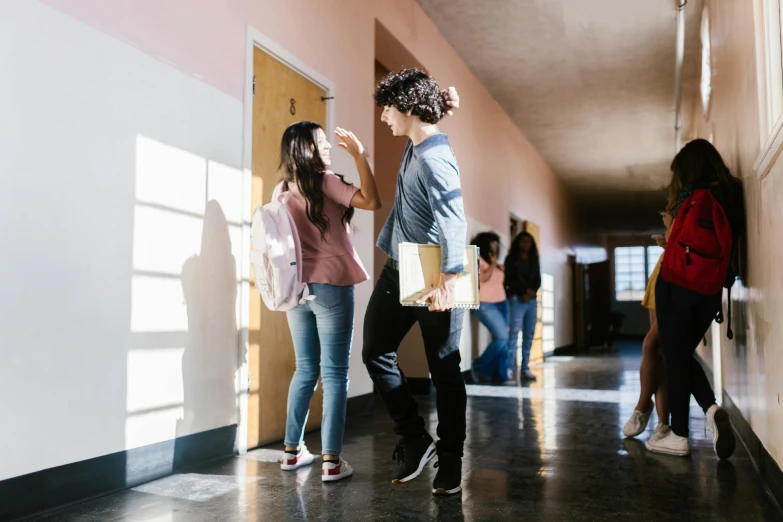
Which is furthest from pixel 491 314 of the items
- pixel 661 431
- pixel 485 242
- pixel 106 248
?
pixel 106 248

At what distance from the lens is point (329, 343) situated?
238cm

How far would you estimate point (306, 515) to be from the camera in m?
1.94

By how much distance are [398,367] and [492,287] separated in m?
4.17

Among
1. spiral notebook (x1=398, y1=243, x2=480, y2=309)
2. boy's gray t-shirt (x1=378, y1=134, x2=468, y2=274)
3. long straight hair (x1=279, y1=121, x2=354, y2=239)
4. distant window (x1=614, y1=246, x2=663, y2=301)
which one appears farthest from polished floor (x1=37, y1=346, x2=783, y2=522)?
distant window (x1=614, y1=246, x2=663, y2=301)

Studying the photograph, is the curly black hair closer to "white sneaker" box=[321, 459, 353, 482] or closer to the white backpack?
the white backpack

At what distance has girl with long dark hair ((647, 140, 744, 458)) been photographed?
264cm

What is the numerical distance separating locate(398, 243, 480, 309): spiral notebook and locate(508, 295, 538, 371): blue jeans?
181 inches

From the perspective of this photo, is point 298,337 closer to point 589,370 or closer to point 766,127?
point 766,127

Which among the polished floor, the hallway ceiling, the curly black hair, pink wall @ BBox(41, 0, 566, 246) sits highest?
the hallway ceiling

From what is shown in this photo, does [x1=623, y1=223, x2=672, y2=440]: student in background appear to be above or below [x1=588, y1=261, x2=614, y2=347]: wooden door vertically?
below

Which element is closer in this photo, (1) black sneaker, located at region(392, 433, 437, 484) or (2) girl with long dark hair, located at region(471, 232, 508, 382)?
(1) black sneaker, located at region(392, 433, 437, 484)

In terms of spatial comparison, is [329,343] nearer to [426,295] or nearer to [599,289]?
[426,295]

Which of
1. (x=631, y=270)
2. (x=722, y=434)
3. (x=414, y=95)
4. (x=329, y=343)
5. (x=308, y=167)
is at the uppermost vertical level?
(x=631, y=270)

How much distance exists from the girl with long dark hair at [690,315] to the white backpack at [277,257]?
4.86 feet
